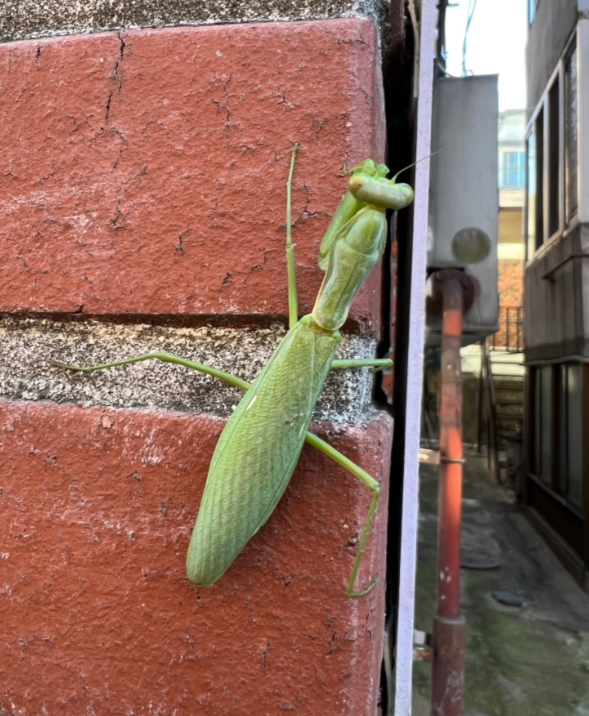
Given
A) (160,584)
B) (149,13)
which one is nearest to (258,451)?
(160,584)

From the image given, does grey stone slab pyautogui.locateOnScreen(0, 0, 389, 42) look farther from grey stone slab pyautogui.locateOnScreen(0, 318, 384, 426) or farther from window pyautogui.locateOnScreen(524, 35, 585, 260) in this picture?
window pyautogui.locateOnScreen(524, 35, 585, 260)

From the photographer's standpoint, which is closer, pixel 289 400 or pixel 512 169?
pixel 289 400

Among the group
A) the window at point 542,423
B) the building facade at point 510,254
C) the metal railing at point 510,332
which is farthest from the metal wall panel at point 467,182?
the metal railing at point 510,332

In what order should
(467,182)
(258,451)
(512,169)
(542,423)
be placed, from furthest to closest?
(512,169) < (542,423) < (467,182) < (258,451)

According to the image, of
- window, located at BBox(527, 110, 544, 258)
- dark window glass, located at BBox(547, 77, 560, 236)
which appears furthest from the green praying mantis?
window, located at BBox(527, 110, 544, 258)

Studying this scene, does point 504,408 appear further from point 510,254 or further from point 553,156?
point 553,156
